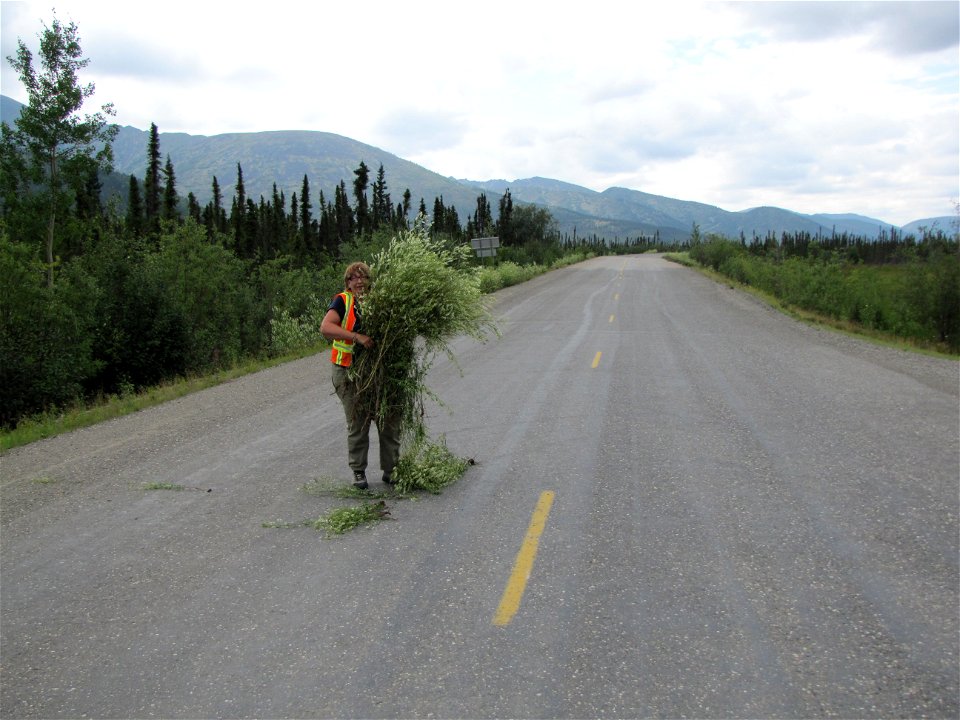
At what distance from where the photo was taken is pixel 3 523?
5.65 m

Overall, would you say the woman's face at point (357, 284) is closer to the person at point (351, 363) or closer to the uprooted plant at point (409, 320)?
the person at point (351, 363)

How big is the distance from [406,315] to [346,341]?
0.57 metres

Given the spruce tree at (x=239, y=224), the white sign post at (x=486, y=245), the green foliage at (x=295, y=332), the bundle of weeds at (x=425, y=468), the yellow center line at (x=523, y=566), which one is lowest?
the green foliage at (x=295, y=332)

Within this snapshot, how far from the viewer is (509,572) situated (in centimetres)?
451

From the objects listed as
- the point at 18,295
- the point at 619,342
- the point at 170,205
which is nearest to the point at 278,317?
the point at 18,295

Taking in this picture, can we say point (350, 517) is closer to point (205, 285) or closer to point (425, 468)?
point (425, 468)

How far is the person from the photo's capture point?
597 centimetres

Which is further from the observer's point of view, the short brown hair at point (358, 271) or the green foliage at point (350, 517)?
the short brown hair at point (358, 271)

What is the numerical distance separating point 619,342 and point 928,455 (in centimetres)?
861

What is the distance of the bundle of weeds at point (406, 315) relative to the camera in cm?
601

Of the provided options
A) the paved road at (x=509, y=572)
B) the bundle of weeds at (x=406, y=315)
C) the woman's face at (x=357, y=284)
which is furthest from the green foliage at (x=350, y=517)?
the woman's face at (x=357, y=284)

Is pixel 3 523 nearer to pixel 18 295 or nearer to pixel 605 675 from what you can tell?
pixel 605 675

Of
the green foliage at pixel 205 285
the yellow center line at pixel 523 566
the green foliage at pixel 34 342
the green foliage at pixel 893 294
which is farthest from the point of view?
the green foliage at pixel 893 294

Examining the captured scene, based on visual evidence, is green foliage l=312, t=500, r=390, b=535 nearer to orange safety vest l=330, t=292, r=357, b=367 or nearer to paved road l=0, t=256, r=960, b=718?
paved road l=0, t=256, r=960, b=718
